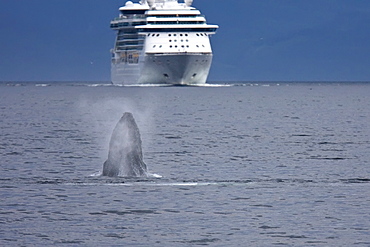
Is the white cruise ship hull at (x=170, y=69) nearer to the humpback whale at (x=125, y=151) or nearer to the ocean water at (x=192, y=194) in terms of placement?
the ocean water at (x=192, y=194)

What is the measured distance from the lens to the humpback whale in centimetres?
2808

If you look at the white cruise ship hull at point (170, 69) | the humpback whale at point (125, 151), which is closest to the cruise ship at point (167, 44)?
the white cruise ship hull at point (170, 69)

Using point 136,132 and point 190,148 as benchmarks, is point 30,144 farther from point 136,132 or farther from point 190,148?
point 136,132

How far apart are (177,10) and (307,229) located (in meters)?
141

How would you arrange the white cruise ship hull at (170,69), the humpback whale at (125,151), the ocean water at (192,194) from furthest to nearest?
the white cruise ship hull at (170,69), the humpback whale at (125,151), the ocean water at (192,194)

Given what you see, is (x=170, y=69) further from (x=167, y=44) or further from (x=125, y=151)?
(x=125, y=151)

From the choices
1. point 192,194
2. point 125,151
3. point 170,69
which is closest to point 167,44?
point 170,69

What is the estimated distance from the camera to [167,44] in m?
158

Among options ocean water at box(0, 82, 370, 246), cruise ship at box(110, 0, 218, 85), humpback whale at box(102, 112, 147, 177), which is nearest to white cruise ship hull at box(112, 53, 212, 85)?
cruise ship at box(110, 0, 218, 85)

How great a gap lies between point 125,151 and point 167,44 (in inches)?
5145

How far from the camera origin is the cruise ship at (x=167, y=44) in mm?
157875

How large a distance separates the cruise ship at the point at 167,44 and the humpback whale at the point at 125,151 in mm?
125984

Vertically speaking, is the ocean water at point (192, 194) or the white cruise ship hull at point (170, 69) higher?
the ocean water at point (192, 194)

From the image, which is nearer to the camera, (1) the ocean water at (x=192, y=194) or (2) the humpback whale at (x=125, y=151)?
(1) the ocean water at (x=192, y=194)
